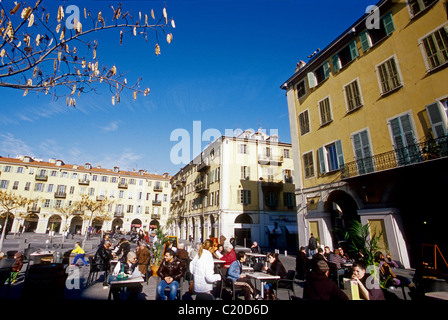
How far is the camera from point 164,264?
18.5ft

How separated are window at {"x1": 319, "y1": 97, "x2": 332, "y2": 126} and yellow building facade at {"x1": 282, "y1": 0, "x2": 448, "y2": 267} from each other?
0.07m

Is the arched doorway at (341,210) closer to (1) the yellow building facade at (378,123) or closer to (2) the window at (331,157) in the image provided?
(1) the yellow building facade at (378,123)

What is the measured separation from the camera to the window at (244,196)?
28000mm

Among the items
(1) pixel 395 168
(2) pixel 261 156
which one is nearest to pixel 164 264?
(1) pixel 395 168

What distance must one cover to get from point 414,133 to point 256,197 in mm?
19438

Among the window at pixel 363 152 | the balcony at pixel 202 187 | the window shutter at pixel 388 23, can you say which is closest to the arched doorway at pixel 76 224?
the balcony at pixel 202 187

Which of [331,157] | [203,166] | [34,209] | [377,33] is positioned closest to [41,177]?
[34,209]

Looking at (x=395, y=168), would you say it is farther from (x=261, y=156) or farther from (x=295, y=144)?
(x=261, y=156)

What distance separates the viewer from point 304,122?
672 inches

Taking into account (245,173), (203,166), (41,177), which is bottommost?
(245,173)

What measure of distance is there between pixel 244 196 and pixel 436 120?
2062 centimetres

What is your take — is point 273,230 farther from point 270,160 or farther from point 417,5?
point 417,5

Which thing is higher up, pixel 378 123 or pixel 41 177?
pixel 41 177

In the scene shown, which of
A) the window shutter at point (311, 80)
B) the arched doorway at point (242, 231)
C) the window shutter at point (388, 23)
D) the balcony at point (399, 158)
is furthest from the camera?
the arched doorway at point (242, 231)
